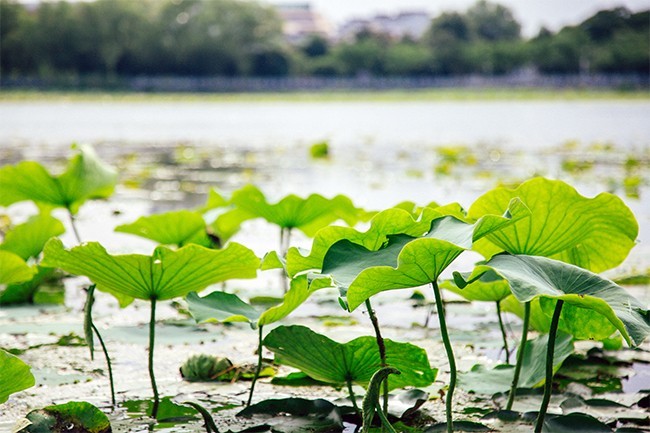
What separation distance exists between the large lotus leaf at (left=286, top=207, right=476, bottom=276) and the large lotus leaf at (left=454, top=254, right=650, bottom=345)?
11 cm

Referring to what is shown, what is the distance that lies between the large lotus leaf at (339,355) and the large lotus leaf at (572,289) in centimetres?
27

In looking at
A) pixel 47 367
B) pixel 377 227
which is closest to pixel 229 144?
pixel 47 367

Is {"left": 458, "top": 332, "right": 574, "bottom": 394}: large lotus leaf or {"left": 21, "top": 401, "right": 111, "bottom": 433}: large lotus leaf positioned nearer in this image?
{"left": 21, "top": 401, "right": 111, "bottom": 433}: large lotus leaf

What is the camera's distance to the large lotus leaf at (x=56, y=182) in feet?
6.82

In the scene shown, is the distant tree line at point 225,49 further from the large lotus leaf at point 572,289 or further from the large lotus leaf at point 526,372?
the large lotus leaf at point 572,289

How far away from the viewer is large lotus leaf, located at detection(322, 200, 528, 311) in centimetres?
89

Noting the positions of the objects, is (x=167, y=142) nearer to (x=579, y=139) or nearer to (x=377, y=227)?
(x=579, y=139)

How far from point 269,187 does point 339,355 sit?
11.5 ft

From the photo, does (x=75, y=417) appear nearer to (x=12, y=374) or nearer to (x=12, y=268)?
(x=12, y=374)

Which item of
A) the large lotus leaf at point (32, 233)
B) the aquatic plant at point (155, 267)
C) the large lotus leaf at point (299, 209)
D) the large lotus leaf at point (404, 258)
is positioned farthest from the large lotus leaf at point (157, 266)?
the large lotus leaf at point (32, 233)

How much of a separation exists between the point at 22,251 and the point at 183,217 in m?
0.56

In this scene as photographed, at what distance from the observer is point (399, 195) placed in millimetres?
4422

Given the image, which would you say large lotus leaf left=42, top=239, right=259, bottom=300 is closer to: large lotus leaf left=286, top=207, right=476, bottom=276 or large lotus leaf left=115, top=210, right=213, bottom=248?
large lotus leaf left=286, top=207, right=476, bottom=276

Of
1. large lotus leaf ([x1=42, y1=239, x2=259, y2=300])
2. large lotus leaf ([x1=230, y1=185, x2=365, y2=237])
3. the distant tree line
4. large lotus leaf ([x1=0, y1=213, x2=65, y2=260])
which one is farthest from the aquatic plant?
the distant tree line
